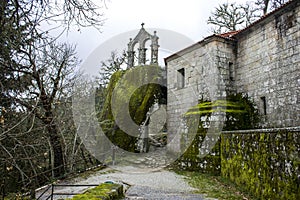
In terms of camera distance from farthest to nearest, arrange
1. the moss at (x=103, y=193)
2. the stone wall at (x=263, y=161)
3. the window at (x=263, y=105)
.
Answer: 1. the window at (x=263, y=105)
2. the moss at (x=103, y=193)
3. the stone wall at (x=263, y=161)

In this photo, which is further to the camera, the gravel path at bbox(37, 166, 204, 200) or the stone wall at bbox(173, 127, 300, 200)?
the gravel path at bbox(37, 166, 204, 200)

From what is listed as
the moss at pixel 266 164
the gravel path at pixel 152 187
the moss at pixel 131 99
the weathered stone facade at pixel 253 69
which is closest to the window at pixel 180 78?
the weathered stone facade at pixel 253 69

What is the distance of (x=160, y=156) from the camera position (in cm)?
1121

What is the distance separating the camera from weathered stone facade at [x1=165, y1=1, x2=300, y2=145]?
267 inches

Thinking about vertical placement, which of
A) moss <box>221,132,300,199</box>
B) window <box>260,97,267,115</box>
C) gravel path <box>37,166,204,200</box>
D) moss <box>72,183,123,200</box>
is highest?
window <box>260,97,267,115</box>

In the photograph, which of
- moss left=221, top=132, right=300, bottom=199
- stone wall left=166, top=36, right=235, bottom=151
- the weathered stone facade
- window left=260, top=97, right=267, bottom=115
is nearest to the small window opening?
the weathered stone facade

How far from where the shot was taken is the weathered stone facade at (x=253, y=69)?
6.79m

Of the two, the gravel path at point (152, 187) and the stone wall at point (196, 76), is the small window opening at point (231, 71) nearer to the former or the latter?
the stone wall at point (196, 76)

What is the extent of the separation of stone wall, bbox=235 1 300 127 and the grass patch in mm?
2411

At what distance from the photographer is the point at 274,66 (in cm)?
735

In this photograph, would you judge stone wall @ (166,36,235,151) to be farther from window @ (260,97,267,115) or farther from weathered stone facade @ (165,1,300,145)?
window @ (260,97,267,115)

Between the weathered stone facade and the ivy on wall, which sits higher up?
the weathered stone facade

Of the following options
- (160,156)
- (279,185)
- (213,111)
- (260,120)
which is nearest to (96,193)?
(279,185)

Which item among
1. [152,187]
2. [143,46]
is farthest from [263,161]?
[143,46]
